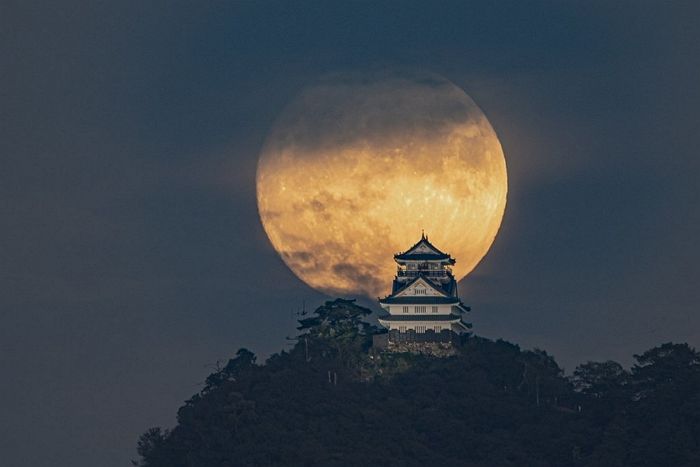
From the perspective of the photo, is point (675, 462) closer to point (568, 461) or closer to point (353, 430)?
point (568, 461)

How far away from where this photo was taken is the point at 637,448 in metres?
194

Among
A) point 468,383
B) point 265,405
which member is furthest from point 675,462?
point 265,405

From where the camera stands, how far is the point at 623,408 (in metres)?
198

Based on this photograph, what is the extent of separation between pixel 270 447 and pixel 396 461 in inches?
326

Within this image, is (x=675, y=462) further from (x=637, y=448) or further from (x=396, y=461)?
(x=396, y=461)

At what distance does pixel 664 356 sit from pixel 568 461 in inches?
380

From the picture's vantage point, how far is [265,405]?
198 meters

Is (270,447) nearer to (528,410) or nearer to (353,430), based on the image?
(353,430)

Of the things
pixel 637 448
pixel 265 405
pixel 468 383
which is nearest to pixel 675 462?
pixel 637 448

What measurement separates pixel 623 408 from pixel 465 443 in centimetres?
1087

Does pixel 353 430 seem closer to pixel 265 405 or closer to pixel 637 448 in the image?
pixel 265 405

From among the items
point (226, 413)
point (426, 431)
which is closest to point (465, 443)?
point (426, 431)

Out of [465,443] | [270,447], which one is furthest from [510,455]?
[270,447]

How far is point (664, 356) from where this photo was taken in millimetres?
198375
